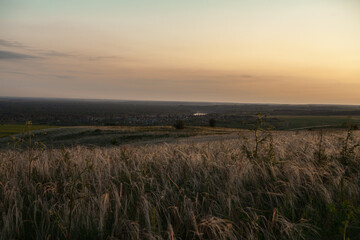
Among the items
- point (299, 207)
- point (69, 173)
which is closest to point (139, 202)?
point (69, 173)

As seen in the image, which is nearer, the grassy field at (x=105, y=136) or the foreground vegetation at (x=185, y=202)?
the foreground vegetation at (x=185, y=202)

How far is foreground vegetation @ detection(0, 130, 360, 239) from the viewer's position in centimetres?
301

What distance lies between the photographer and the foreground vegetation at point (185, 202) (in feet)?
9.87

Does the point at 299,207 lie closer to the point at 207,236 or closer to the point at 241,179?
the point at 241,179

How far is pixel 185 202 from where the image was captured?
346 centimetres

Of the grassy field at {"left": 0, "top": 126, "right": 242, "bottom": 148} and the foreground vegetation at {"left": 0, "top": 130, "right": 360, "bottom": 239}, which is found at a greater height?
the foreground vegetation at {"left": 0, "top": 130, "right": 360, "bottom": 239}

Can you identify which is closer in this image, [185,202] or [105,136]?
[185,202]

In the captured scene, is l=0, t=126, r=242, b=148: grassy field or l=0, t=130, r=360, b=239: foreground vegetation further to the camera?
l=0, t=126, r=242, b=148: grassy field

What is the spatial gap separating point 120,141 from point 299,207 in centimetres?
2718

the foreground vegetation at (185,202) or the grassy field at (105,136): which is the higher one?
the foreground vegetation at (185,202)

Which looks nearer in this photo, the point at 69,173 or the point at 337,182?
the point at 337,182

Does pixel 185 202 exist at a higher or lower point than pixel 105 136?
higher

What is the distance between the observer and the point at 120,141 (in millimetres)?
29578

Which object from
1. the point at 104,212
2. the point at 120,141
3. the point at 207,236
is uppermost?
the point at 104,212
